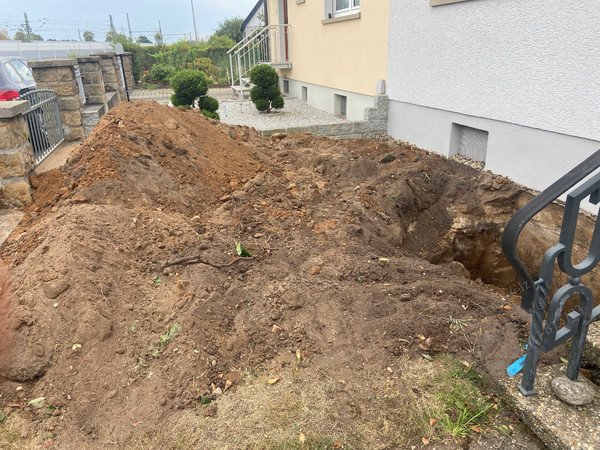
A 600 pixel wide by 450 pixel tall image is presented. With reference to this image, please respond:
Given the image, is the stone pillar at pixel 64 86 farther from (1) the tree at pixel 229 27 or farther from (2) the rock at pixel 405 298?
(1) the tree at pixel 229 27

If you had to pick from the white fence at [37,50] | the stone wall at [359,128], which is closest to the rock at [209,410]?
the stone wall at [359,128]

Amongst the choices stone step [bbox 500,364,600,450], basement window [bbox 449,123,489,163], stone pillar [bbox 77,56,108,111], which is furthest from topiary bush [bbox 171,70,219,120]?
stone step [bbox 500,364,600,450]

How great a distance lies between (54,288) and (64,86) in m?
6.20

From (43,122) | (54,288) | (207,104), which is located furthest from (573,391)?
(207,104)

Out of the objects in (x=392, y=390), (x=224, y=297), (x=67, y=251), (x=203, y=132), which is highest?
(x=203, y=132)

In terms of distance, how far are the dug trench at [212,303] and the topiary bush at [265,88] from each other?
18.0ft

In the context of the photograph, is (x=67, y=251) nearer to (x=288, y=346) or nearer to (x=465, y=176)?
(x=288, y=346)

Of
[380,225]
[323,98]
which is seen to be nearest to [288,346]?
[380,225]

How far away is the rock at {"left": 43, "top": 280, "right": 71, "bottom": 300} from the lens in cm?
294

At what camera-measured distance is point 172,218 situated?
430 centimetres

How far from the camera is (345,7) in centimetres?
969

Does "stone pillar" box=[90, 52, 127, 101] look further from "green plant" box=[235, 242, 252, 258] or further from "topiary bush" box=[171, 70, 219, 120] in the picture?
"green plant" box=[235, 242, 252, 258]

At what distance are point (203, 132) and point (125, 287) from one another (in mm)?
3972

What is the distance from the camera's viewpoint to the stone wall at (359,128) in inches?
309
